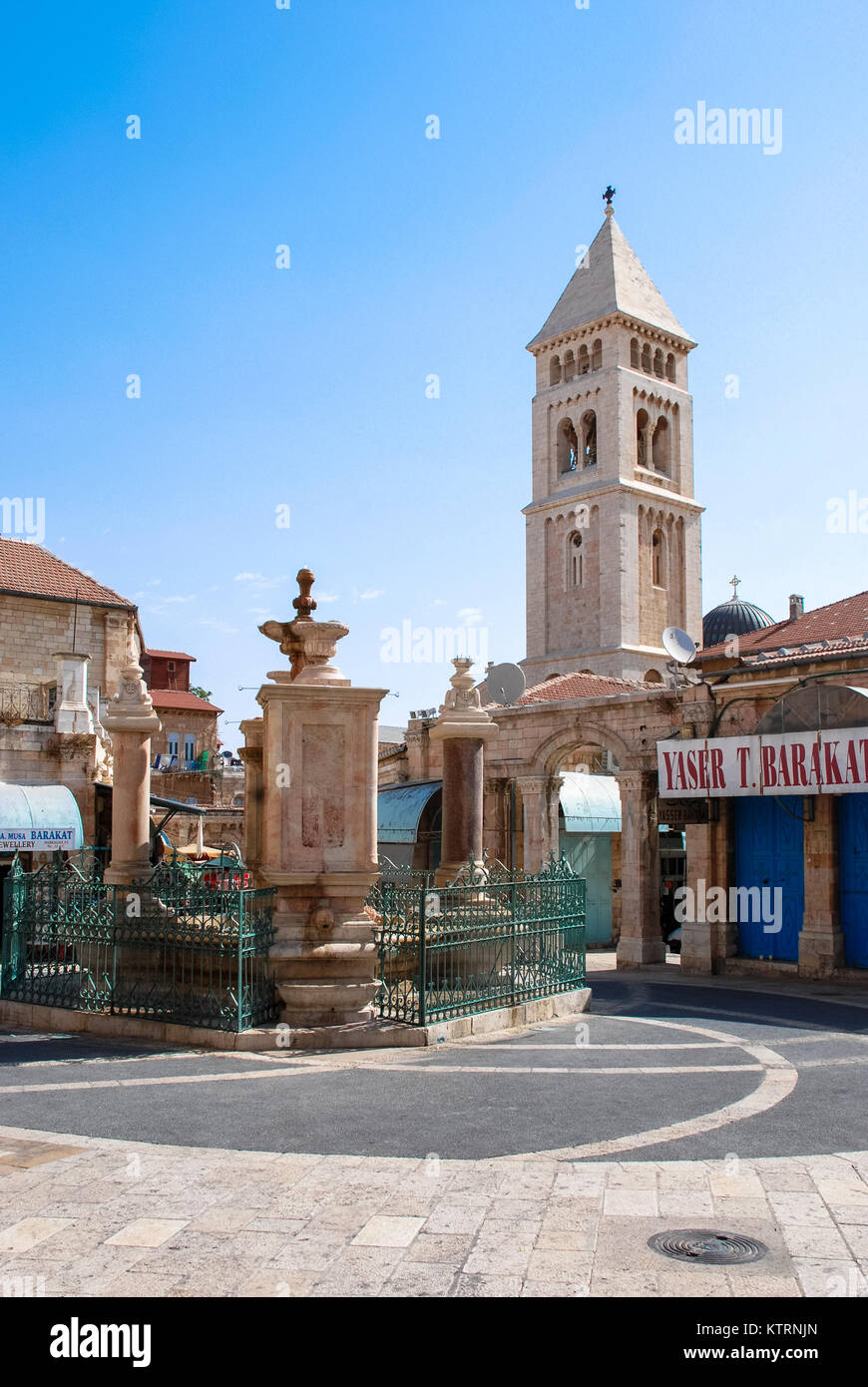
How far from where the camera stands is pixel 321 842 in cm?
1085

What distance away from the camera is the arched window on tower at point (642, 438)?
196ft

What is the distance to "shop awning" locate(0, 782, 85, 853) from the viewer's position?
2223cm

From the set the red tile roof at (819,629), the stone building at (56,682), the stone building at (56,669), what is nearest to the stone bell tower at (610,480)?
the stone building at (56,682)

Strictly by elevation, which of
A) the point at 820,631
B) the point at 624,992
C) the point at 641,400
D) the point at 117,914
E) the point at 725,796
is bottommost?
the point at 624,992

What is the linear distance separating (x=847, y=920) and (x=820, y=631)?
Answer: 7.37 metres

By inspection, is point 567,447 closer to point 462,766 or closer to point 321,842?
point 462,766

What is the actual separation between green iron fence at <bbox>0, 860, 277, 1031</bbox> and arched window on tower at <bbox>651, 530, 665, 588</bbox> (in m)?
49.0

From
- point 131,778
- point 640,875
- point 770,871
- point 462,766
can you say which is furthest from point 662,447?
point 131,778

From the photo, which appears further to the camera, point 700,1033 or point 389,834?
point 389,834

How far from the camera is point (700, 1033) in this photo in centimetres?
1195

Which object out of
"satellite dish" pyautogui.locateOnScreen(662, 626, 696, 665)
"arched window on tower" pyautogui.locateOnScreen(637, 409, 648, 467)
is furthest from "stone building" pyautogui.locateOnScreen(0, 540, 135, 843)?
"arched window on tower" pyautogui.locateOnScreen(637, 409, 648, 467)

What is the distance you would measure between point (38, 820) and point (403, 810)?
9.19 meters
